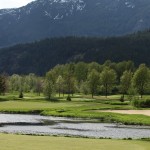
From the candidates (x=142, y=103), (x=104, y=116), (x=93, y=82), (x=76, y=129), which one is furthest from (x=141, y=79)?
(x=76, y=129)

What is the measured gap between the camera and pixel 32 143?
156ft

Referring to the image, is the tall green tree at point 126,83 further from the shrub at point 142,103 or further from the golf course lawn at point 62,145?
the golf course lawn at point 62,145

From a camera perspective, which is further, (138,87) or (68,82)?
(68,82)

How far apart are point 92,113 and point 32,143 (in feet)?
198

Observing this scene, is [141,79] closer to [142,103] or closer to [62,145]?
[142,103]

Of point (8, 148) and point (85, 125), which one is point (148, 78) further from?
point (8, 148)

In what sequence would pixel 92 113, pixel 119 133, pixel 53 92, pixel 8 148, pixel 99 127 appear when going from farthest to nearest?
pixel 53 92 < pixel 92 113 < pixel 99 127 < pixel 119 133 < pixel 8 148

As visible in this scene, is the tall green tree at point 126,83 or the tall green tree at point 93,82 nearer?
the tall green tree at point 126,83

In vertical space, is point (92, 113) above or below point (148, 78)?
below

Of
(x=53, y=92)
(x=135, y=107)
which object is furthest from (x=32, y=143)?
(x=53, y=92)

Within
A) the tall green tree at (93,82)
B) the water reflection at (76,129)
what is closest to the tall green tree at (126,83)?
the tall green tree at (93,82)

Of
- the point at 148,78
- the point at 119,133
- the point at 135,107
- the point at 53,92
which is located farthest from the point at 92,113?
the point at 148,78

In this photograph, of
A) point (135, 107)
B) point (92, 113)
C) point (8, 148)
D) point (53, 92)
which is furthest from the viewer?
point (53, 92)

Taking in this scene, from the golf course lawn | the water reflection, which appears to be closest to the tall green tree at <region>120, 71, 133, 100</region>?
the water reflection
